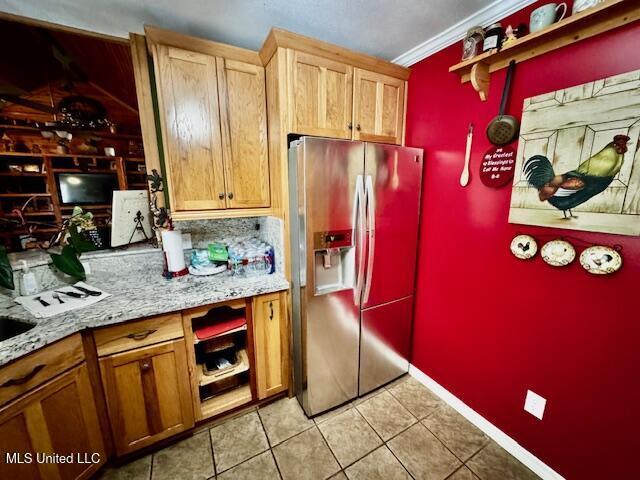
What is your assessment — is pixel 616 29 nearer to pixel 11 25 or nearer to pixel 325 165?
pixel 325 165

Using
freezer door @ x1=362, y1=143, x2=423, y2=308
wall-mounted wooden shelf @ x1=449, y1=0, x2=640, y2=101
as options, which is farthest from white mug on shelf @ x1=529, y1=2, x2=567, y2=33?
freezer door @ x1=362, y1=143, x2=423, y2=308

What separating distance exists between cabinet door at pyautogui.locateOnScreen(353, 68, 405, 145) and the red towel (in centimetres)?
146

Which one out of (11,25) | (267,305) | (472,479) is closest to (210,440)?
(267,305)

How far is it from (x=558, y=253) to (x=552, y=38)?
0.99 m

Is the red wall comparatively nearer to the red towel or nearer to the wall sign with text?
the wall sign with text

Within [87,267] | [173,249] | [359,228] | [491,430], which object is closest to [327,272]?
[359,228]

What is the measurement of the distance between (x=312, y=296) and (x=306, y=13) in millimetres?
1617

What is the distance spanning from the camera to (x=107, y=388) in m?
1.24

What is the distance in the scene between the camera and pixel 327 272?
157 cm

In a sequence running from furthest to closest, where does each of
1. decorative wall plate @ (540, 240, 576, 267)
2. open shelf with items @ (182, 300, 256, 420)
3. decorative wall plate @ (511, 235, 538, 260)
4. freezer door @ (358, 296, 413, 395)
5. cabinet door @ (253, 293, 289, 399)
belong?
freezer door @ (358, 296, 413, 395), cabinet door @ (253, 293, 289, 399), open shelf with items @ (182, 300, 256, 420), decorative wall plate @ (511, 235, 538, 260), decorative wall plate @ (540, 240, 576, 267)

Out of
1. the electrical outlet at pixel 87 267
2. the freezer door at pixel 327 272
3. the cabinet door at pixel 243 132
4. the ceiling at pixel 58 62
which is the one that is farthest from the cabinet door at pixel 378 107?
the electrical outlet at pixel 87 267

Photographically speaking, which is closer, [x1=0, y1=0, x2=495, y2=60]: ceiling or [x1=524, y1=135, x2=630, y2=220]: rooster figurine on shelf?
[x1=524, y1=135, x2=630, y2=220]: rooster figurine on shelf

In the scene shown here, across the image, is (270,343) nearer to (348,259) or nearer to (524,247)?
(348,259)

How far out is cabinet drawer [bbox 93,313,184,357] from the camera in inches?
47.9
